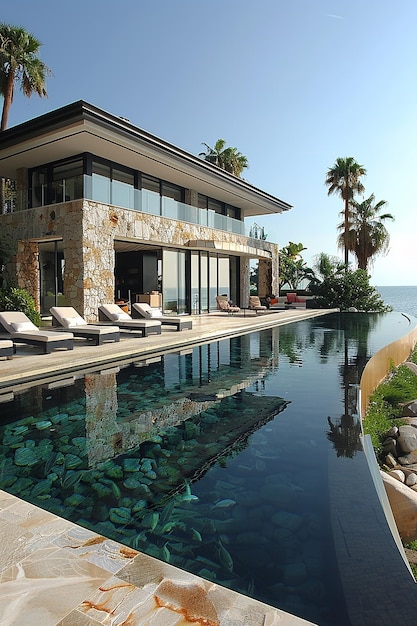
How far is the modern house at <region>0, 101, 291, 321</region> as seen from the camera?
15008mm

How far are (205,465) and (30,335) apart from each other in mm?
6961

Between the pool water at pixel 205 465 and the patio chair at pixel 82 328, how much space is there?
297 centimetres

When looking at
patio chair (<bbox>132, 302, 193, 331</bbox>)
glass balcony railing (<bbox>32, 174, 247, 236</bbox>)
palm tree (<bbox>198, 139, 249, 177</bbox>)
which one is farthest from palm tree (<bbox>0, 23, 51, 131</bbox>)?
palm tree (<bbox>198, 139, 249, 177</bbox>)

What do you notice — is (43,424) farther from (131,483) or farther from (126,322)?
(126,322)

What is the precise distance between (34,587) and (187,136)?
28984 mm

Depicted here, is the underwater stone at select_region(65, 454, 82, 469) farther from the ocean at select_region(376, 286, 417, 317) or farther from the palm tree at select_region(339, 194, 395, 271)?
the palm tree at select_region(339, 194, 395, 271)

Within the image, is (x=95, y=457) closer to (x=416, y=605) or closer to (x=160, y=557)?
(x=160, y=557)

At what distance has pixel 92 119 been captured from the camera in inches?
531

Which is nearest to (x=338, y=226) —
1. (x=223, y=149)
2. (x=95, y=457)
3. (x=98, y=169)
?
(x=223, y=149)

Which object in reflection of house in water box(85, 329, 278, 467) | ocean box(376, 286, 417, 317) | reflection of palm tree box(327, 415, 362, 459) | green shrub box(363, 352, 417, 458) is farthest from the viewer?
ocean box(376, 286, 417, 317)

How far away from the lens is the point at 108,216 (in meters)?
15.7

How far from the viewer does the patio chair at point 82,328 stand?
1102 cm

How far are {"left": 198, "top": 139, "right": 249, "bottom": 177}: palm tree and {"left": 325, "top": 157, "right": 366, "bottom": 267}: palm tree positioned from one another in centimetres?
749

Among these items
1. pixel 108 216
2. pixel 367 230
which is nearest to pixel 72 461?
pixel 108 216
